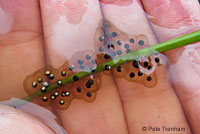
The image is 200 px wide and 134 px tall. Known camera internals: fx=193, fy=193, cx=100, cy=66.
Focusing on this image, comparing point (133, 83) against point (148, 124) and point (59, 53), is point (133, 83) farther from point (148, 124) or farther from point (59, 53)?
point (59, 53)

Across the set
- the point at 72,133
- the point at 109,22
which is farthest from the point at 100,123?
the point at 109,22

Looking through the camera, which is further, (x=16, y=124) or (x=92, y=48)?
(x=92, y=48)

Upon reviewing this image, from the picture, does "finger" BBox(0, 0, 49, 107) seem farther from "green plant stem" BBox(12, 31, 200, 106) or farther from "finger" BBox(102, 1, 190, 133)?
"finger" BBox(102, 1, 190, 133)

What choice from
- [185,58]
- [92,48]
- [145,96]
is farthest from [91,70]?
[185,58]

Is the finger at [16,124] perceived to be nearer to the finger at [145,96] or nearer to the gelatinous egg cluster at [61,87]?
the gelatinous egg cluster at [61,87]

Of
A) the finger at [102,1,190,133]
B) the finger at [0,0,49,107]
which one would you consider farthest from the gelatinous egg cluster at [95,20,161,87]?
the finger at [0,0,49,107]

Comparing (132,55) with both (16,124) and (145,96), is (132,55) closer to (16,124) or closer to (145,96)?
(145,96)
